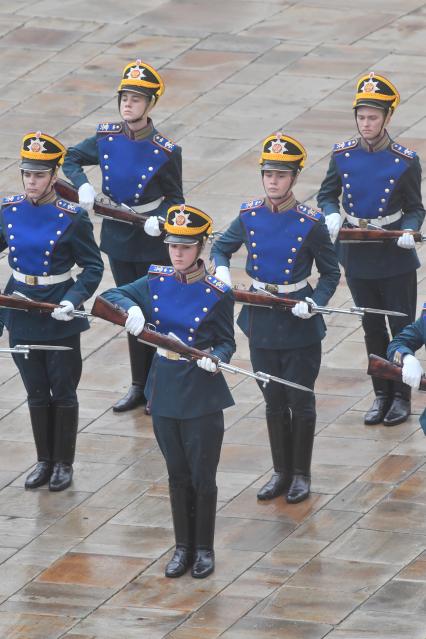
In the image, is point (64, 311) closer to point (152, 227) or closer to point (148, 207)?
point (152, 227)

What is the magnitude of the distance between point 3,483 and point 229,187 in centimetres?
502

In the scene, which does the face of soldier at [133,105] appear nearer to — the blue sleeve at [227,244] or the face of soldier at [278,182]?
the blue sleeve at [227,244]

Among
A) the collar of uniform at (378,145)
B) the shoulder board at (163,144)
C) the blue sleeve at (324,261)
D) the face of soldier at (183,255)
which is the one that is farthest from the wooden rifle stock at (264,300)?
the shoulder board at (163,144)

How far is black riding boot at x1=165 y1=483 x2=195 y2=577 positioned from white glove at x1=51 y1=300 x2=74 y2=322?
4.29ft

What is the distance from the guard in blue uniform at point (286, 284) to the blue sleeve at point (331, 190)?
3.10ft

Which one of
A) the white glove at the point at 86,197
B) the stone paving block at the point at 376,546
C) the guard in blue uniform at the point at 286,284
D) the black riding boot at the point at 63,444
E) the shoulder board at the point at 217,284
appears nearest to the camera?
the shoulder board at the point at 217,284

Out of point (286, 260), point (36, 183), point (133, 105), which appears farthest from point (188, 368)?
point (133, 105)

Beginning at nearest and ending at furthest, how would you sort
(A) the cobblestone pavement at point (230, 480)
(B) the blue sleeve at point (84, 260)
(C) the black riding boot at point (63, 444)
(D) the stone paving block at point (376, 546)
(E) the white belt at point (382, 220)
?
(A) the cobblestone pavement at point (230, 480) < (D) the stone paving block at point (376, 546) < (B) the blue sleeve at point (84, 260) < (C) the black riding boot at point (63, 444) < (E) the white belt at point (382, 220)

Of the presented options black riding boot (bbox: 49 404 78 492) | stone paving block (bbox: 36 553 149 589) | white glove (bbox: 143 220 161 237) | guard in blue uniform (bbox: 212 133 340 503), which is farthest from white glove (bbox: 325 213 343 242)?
stone paving block (bbox: 36 553 149 589)

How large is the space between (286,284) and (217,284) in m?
0.93

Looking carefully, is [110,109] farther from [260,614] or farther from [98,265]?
[260,614]

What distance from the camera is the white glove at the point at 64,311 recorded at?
11.4 meters

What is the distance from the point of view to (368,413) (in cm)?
1262

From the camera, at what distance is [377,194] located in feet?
40.1
